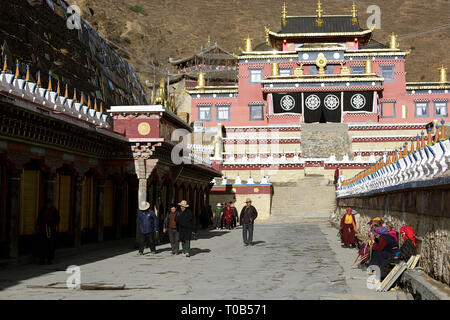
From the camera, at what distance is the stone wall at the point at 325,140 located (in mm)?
46844

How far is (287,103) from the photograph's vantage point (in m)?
50.3

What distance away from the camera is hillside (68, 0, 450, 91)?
103 m

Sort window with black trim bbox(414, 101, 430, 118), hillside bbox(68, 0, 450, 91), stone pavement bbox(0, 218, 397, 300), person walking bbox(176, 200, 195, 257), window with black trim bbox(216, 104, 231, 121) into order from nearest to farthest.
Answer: stone pavement bbox(0, 218, 397, 300) → person walking bbox(176, 200, 195, 257) → window with black trim bbox(414, 101, 430, 118) → window with black trim bbox(216, 104, 231, 121) → hillside bbox(68, 0, 450, 91)

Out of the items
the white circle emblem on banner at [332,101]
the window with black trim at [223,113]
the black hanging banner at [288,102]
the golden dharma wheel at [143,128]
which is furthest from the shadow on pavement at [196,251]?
the window with black trim at [223,113]

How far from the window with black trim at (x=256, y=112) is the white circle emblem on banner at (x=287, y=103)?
2523 mm

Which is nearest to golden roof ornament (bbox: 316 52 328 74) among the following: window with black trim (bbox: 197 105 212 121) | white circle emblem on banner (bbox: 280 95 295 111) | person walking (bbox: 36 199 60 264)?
white circle emblem on banner (bbox: 280 95 295 111)

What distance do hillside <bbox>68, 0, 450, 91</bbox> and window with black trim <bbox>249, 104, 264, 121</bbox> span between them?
4360 cm

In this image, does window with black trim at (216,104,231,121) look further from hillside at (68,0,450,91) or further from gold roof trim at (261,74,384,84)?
hillside at (68,0,450,91)

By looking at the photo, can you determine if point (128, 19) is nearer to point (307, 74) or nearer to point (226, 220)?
point (307, 74)

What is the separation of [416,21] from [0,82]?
408 feet

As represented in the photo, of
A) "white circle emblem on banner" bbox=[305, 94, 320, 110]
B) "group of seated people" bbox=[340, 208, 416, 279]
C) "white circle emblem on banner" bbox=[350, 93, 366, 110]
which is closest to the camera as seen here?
"group of seated people" bbox=[340, 208, 416, 279]

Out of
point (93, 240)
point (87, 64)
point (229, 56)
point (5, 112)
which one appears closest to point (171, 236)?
point (93, 240)

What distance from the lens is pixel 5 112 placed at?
11836mm

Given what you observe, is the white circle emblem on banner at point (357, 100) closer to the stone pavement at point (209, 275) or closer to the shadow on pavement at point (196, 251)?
the stone pavement at point (209, 275)
